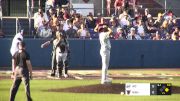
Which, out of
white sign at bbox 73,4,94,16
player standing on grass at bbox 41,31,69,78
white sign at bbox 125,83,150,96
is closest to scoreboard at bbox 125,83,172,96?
white sign at bbox 125,83,150,96

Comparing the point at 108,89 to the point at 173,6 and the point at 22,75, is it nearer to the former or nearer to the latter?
the point at 22,75

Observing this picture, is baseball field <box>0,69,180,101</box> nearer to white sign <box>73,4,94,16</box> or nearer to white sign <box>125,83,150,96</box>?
white sign <box>125,83,150,96</box>

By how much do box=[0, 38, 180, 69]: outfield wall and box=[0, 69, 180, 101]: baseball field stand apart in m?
3.01

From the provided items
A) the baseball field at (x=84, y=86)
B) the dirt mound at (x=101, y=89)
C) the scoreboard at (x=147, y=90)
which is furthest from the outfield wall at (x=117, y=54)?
the scoreboard at (x=147, y=90)

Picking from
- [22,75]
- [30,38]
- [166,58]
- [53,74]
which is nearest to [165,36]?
[166,58]

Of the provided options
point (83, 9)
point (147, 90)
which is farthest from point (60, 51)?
point (83, 9)

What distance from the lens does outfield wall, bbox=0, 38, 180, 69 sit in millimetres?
33438

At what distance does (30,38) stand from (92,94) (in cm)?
1352

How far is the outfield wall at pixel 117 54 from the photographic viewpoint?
3344 cm

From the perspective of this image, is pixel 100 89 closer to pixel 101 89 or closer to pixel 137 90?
pixel 101 89

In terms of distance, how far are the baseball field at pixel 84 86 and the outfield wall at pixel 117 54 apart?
9.89ft

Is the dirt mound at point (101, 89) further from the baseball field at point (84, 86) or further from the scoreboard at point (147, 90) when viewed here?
the scoreboard at point (147, 90)

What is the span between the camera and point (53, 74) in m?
26.7

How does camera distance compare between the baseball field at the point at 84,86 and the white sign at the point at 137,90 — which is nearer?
the baseball field at the point at 84,86
